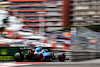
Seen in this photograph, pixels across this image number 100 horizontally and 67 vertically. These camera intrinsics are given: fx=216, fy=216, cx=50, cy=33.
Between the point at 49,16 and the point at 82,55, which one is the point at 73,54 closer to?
the point at 82,55

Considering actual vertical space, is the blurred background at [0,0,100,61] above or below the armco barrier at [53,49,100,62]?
above

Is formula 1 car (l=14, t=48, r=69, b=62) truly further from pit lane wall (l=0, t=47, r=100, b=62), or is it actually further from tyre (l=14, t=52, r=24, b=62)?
pit lane wall (l=0, t=47, r=100, b=62)

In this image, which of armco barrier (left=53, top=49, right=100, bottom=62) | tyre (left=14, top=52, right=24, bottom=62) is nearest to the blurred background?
tyre (left=14, top=52, right=24, bottom=62)

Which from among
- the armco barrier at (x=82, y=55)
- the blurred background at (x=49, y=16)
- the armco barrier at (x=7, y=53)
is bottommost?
the armco barrier at (x=82, y=55)

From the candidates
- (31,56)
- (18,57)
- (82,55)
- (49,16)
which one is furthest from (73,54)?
(49,16)

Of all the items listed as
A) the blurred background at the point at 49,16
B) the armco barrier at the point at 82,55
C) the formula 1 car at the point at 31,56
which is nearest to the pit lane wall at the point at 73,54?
the armco barrier at the point at 82,55

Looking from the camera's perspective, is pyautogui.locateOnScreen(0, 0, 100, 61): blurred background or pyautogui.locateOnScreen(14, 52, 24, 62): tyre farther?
pyautogui.locateOnScreen(0, 0, 100, 61): blurred background

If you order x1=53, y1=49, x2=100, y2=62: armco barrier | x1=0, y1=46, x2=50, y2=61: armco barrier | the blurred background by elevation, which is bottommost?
x1=53, y1=49, x2=100, y2=62: armco barrier

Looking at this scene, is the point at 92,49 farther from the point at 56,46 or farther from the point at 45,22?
the point at 45,22

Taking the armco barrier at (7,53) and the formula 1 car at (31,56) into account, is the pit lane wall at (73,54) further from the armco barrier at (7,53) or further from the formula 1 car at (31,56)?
the formula 1 car at (31,56)

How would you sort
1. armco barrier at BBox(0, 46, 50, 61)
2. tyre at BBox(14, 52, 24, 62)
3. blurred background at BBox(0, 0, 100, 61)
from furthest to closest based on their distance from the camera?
blurred background at BBox(0, 0, 100, 61) → armco barrier at BBox(0, 46, 50, 61) → tyre at BBox(14, 52, 24, 62)

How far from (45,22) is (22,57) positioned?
185 ft

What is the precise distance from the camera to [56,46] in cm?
1702

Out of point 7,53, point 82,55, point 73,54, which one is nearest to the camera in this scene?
point 7,53
